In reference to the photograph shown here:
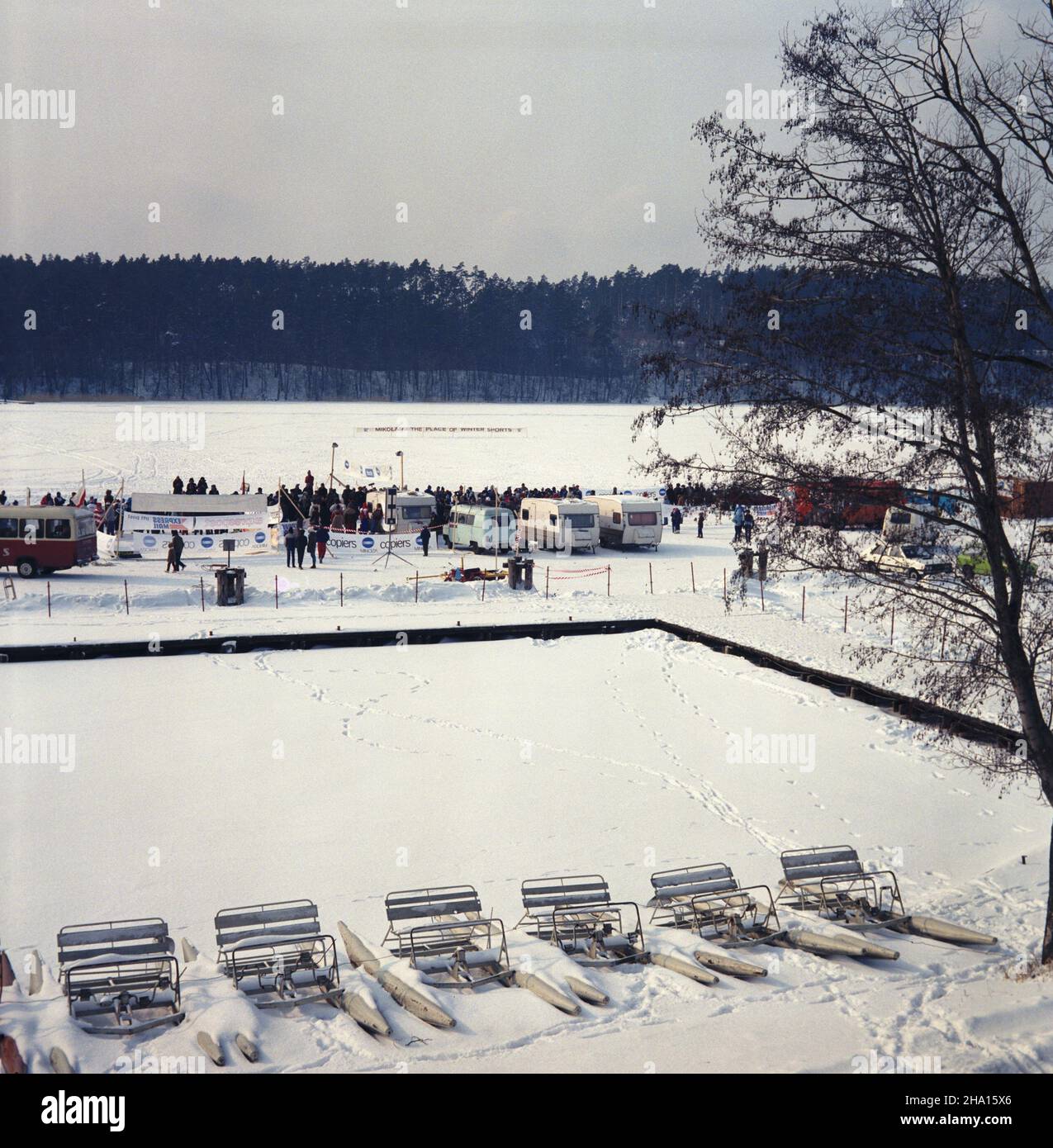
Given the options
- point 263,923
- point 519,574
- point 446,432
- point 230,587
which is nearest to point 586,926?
point 263,923

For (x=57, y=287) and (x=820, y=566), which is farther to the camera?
(x=57, y=287)

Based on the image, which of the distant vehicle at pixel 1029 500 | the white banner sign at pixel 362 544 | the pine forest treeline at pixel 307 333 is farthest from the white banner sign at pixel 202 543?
the pine forest treeline at pixel 307 333

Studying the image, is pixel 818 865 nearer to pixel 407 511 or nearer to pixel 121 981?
pixel 121 981

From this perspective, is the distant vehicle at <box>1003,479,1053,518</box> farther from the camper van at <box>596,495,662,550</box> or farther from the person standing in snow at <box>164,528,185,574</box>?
the camper van at <box>596,495,662,550</box>

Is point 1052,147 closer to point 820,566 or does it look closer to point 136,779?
point 820,566

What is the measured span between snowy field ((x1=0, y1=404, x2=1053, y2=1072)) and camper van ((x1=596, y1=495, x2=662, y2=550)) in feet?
22.7

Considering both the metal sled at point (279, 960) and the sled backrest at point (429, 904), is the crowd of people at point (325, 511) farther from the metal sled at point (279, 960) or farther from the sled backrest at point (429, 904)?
the metal sled at point (279, 960)

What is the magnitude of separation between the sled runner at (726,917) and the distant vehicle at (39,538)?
22.6 metres

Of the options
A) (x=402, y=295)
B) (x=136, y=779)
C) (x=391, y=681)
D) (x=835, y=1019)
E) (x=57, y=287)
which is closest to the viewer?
(x=835, y=1019)

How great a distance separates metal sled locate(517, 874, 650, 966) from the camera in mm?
9234

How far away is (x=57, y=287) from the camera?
382ft
